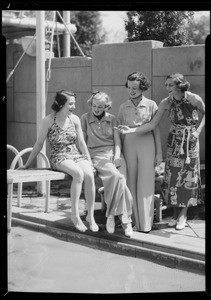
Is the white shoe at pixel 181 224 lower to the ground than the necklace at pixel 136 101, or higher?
lower

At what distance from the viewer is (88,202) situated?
5680mm

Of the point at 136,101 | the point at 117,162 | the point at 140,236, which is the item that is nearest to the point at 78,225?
the point at 140,236

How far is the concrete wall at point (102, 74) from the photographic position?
7.04m

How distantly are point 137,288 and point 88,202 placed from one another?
1.22m

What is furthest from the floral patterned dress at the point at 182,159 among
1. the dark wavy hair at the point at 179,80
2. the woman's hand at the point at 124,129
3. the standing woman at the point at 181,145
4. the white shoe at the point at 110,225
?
the white shoe at the point at 110,225

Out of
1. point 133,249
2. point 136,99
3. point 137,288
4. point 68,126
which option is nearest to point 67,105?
point 68,126

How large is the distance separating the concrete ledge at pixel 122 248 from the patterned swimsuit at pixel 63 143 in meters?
0.72

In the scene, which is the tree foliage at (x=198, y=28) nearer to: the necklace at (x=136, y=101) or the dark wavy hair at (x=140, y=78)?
the dark wavy hair at (x=140, y=78)

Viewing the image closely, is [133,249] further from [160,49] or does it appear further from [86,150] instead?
[160,49]

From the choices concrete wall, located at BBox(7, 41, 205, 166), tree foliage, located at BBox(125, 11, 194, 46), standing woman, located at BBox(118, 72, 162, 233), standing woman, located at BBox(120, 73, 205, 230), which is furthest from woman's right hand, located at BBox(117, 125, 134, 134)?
concrete wall, located at BBox(7, 41, 205, 166)

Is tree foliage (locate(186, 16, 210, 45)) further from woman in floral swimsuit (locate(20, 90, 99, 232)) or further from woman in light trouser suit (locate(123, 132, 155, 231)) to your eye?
woman in floral swimsuit (locate(20, 90, 99, 232))

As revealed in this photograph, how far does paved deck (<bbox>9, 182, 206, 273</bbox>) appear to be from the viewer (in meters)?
5.16

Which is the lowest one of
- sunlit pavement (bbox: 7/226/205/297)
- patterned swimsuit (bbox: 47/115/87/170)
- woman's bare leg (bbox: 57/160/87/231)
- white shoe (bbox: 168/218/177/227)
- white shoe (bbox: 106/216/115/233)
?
sunlit pavement (bbox: 7/226/205/297)

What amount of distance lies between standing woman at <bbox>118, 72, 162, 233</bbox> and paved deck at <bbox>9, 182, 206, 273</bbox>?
0.73ft
